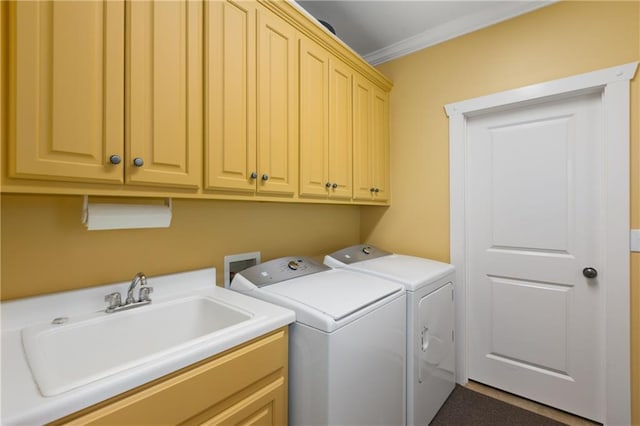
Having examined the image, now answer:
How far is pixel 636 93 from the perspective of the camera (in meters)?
1.62

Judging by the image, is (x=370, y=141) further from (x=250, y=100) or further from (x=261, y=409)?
(x=261, y=409)

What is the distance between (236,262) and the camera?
5.63 ft

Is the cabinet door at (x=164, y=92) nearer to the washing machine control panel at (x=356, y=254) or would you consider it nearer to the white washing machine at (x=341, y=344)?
the white washing machine at (x=341, y=344)

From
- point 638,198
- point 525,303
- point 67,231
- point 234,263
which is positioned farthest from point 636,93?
point 67,231

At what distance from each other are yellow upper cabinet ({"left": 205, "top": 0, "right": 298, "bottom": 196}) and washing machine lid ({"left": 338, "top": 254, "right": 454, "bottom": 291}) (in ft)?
2.45

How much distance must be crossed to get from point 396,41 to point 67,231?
8.08 ft

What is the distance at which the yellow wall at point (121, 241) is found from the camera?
106 centimetres

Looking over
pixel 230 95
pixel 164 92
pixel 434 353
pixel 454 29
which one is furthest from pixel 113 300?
pixel 454 29

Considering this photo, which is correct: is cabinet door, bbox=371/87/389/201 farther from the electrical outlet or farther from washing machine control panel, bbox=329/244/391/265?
the electrical outlet

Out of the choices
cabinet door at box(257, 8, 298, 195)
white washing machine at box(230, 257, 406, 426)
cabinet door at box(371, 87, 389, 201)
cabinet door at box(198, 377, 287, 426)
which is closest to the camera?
cabinet door at box(198, 377, 287, 426)

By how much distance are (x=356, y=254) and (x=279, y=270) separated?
749mm

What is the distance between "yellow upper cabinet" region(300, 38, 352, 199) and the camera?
1652mm

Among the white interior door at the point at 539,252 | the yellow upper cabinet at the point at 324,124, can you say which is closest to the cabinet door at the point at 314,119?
the yellow upper cabinet at the point at 324,124

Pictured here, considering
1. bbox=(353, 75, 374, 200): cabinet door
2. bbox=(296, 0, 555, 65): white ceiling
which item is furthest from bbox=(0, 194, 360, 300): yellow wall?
bbox=(296, 0, 555, 65): white ceiling
